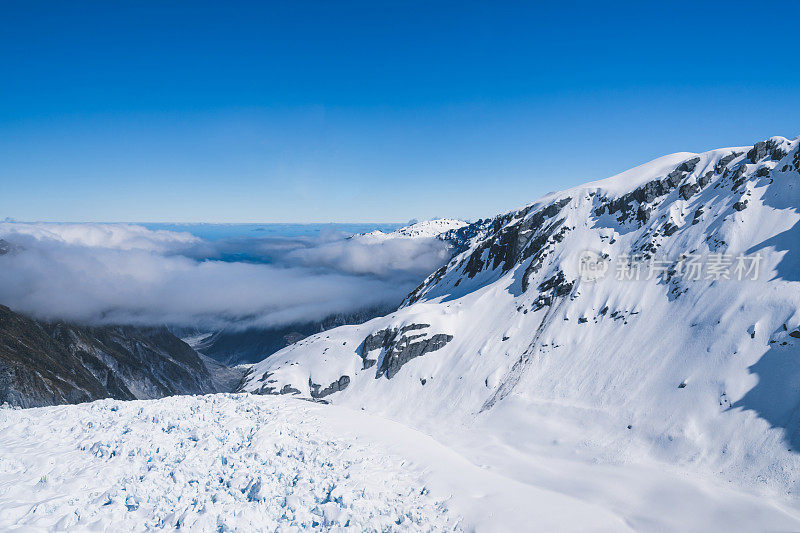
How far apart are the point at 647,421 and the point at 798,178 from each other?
64889 millimetres

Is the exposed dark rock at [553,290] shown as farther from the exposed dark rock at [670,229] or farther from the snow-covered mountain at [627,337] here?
the exposed dark rock at [670,229]

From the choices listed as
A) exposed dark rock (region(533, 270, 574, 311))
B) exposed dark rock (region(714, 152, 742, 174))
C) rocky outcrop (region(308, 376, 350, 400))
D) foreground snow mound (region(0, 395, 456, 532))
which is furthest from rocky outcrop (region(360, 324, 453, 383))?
exposed dark rock (region(714, 152, 742, 174))

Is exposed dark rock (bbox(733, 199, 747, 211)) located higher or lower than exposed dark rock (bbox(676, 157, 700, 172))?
lower

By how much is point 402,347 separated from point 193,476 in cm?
8921

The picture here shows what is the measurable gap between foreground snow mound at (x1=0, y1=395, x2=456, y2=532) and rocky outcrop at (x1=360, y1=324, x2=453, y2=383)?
77.7 meters

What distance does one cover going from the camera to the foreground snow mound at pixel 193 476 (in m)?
17.5

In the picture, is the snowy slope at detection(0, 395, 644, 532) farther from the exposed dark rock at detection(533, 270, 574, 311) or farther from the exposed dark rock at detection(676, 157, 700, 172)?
the exposed dark rock at detection(676, 157, 700, 172)

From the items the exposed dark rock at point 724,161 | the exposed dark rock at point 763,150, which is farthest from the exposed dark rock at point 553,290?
the exposed dark rock at point 763,150

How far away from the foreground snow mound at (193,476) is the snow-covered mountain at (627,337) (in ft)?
145

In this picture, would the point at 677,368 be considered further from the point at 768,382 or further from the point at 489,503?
the point at 489,503

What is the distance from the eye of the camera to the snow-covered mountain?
49031mm

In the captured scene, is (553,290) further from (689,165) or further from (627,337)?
(689,165)

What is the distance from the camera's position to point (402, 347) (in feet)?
358

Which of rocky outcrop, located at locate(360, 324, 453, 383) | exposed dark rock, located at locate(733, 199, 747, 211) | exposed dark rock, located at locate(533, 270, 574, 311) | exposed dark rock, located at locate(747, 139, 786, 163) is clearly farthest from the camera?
rocky outcrop, located at locate(360, 324, 453, 383)
